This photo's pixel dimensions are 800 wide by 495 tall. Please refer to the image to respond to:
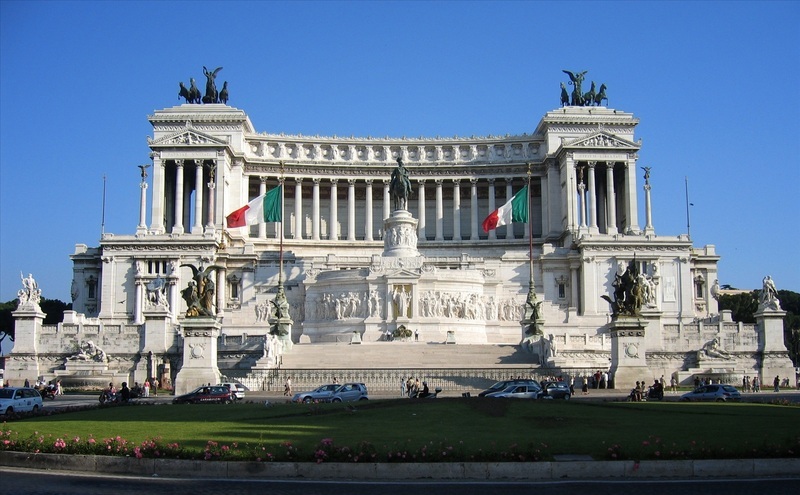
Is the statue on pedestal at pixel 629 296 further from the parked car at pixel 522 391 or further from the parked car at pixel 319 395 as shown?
the parked car at pixel 319 395

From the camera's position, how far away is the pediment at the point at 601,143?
10169cm

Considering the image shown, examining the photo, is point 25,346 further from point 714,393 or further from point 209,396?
point 714,393

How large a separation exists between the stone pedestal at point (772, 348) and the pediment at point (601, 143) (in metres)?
42.9

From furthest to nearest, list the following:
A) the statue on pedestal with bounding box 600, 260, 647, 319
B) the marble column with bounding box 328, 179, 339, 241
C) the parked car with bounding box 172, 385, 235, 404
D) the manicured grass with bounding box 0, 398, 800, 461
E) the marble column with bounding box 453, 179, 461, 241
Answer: the marble column with bounding box 453, 179, 461, 241 → the marble column with bounding box 328, 179, 339, 241 → the statue on pedestal with bounding box 600, 260, 647, 319 → the parked car with bounding box 172, 385, 235, 404 → the manicured grass with bounding box 0, 398, 800, 461

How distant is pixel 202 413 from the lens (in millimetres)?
30172

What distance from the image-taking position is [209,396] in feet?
132

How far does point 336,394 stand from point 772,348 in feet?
111

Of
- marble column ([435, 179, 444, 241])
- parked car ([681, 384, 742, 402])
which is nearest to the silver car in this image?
parked car ([681, 384, 742, 402])

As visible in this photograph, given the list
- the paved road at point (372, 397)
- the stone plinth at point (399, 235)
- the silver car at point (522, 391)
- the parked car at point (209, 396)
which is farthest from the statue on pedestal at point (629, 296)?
the stone plinth at point (399, 235)

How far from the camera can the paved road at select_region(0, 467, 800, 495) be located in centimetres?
1792

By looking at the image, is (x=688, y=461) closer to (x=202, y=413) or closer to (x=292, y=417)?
(x=292, y=417)

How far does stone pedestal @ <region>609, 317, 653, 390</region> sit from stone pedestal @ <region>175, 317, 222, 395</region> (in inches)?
792

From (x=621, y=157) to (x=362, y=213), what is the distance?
32148mm

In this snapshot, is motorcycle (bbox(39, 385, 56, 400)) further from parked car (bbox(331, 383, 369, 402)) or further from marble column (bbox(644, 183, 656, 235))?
marble column (bbox(644, 183, 656, 235))
